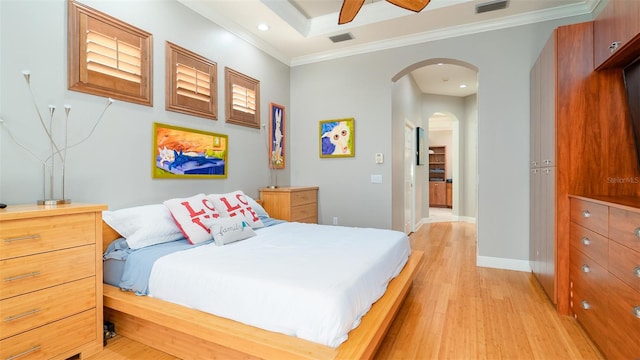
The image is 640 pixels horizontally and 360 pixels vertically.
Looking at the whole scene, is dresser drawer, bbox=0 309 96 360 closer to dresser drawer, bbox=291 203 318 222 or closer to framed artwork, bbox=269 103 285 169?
dresser drawer, bbox=291 203 318 222

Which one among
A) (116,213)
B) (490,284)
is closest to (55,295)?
(116,213)

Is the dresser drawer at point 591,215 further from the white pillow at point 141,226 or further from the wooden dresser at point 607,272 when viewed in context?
the white pillow at point 141,226

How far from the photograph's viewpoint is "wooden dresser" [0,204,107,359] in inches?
60.2

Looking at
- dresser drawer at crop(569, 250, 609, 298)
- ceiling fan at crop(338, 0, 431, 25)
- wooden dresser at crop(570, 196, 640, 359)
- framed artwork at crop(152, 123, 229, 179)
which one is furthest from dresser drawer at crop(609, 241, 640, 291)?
framed artwork at crop(152, 123, 229, 179)

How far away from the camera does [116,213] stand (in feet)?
7.50

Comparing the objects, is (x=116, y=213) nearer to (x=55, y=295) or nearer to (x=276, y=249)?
(x=55, y=295)

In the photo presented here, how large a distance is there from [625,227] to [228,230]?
2.46 meters

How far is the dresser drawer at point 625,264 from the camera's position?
1.50 meters

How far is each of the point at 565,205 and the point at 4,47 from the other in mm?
4020

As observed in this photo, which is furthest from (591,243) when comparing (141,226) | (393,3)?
(141,226)

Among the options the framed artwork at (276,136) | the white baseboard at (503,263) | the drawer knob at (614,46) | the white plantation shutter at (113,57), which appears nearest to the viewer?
the drawer knob at (614,46)

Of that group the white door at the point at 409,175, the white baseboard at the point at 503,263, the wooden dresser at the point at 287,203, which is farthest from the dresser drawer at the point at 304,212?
the white baseboard at the point at 503,263

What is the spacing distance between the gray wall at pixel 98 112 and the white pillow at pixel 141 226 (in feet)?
0.87

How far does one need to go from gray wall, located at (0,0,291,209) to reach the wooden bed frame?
0.46 metres
